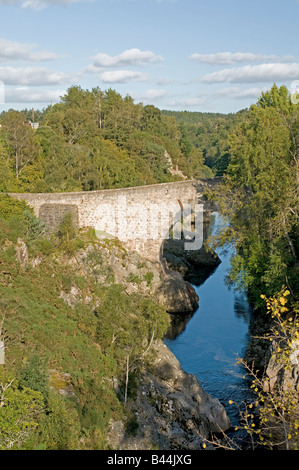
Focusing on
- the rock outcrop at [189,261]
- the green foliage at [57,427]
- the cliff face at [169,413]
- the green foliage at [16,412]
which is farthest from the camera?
the rock outcrop at [189,261]

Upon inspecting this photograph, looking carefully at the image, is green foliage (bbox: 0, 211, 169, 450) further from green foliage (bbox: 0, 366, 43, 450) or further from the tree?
the tree

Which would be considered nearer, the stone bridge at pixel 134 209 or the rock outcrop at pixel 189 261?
the stone bridge at pixel 134 209

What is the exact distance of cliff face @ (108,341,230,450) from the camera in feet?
59.6

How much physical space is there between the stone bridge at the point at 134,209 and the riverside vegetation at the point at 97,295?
3.94 ft

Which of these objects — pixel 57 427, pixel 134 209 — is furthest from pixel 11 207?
pixel 57 427

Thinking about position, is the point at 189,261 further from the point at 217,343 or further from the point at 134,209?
the point at 217,343

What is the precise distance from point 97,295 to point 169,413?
28.6 ft

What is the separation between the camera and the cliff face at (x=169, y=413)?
18172mm

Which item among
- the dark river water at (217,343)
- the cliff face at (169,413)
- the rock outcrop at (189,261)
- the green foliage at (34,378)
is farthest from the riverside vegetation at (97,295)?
the rock outcrop at (189,261)

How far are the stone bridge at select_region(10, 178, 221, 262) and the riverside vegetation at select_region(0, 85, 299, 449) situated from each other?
1200mm

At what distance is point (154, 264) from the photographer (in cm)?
3444

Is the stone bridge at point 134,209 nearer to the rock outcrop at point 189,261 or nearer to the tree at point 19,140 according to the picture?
the rock outcrop at point 189,261

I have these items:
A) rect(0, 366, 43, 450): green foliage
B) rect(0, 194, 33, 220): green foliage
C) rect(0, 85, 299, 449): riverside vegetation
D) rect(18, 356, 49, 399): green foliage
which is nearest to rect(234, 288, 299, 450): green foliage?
rect(0, 85, 299, 449): riverside vegetation
